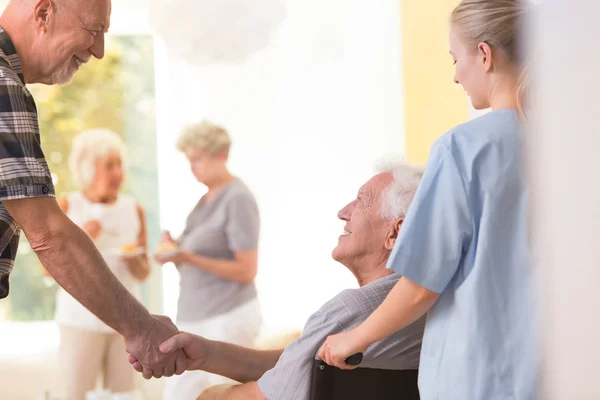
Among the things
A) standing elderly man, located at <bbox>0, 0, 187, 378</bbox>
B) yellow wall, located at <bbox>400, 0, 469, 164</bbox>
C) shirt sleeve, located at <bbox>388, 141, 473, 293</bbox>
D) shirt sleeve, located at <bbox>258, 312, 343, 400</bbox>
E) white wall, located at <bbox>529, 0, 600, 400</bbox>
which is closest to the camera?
white wall, located at <bbox>529, 0, 600, 400</bbox>

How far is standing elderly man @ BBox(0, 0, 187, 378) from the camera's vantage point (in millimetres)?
1566

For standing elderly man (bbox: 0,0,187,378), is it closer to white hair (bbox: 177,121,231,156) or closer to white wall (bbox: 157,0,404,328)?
white hair (bbox: 177,121,231,156)

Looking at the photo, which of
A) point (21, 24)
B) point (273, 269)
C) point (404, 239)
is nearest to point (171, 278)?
point (273, 269)

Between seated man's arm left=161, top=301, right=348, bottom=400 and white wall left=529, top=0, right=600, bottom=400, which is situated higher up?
white wall left=529, top=0, right=600, bottom=400

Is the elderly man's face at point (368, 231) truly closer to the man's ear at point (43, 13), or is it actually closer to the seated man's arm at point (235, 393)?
the seated man's arm at point (235, 393)

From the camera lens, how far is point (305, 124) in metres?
4.43

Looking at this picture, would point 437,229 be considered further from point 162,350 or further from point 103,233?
point 103,233

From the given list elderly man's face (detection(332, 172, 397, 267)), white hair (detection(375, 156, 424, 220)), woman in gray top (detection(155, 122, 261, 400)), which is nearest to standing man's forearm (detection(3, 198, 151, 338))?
elderly man's face (detection(332, 172, 397, 267))

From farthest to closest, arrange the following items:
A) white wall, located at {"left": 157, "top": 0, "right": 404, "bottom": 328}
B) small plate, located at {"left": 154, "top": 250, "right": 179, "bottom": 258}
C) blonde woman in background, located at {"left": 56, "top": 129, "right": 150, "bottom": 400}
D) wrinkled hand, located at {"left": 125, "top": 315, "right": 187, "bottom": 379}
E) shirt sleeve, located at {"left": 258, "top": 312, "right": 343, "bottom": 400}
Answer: white wall, located at {"left": 157, "top": 0, "right": 404, "bottom": 328} < blonde woman in background, located at {"left": 56, "top": 129, "right": 150, "bottom": 400} < small plate, located at {"left": 154, "top": 250, "right": 179, "bottom": 258} < wrinkled hand, located at {"left": 125, "top": 315, "right": 187, "bottom": 379} < shirt sleeve, located at {"left": 258, "top": 312, "right": 343, "bottom": 400}

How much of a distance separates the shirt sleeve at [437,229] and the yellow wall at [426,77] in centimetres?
248

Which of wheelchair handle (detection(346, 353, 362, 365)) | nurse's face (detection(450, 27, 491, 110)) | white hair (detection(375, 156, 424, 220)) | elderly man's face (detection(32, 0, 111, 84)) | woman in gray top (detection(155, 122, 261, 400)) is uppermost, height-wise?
elderly man's face (detection(32, 0, 111, 84))

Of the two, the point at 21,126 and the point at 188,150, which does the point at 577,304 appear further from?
the point at 188,150

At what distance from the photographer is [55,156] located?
4.63 m

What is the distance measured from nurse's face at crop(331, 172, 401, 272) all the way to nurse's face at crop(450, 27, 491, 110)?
456 mm
